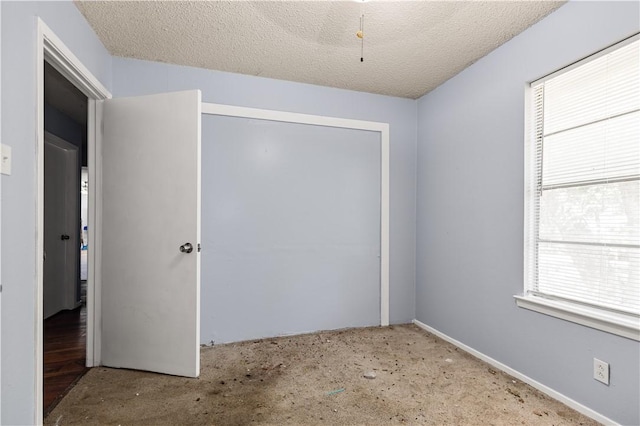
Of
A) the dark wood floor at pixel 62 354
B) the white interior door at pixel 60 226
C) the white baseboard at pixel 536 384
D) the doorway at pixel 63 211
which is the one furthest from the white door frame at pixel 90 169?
the white baseboard at pixel 536 384

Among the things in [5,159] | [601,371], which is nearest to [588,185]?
[601,371]

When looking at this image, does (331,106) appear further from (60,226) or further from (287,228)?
(60,226)

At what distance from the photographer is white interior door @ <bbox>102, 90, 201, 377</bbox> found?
7.50 ft

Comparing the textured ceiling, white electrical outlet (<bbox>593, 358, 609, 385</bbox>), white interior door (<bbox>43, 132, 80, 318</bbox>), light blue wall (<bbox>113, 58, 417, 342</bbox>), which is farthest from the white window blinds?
white interior door (<bbox>43, 132, 80, 318</bbox>)

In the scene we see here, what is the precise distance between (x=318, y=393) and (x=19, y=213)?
1914mm

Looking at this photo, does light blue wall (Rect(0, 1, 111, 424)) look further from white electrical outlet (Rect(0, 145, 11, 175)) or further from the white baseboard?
the white baseboard

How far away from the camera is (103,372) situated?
7.71ft

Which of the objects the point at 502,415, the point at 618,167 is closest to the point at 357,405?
the point at 502,415

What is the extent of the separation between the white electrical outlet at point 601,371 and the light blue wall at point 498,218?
0.03m

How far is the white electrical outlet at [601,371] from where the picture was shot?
176 cm

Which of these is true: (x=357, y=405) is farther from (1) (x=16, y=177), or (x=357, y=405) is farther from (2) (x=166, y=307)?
(1) (x=16, y=177)

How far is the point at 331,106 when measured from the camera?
3246 mm

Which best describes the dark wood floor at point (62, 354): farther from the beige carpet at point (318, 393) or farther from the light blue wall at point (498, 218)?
the light blue wall at point (498, 218)

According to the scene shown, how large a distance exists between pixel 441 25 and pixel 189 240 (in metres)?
2.28
